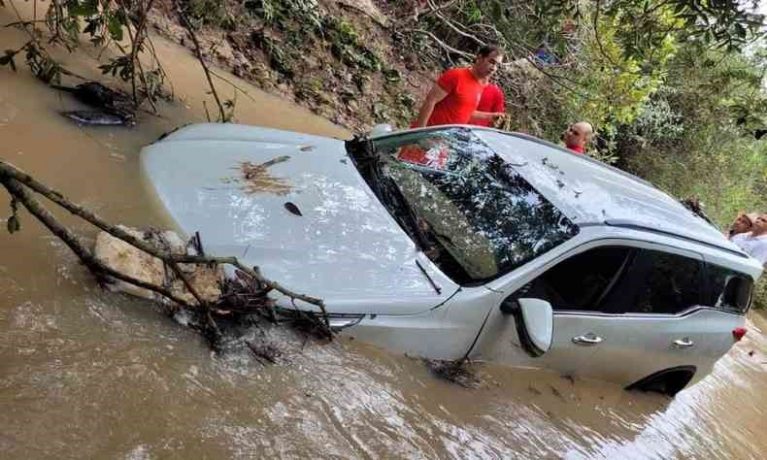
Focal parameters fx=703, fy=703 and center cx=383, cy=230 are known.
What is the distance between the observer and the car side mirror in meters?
3.24

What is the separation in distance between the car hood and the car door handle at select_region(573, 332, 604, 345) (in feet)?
3.54

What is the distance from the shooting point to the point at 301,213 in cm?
348

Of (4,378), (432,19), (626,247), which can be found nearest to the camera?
(4,378)

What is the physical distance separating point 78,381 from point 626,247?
2.95 meters

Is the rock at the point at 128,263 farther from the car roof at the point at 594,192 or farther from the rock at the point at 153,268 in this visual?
the car roof at the point at 594,192

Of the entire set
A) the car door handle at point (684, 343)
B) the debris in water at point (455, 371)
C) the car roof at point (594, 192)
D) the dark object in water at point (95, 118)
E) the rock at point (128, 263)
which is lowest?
the debris in water at point (455, 371)

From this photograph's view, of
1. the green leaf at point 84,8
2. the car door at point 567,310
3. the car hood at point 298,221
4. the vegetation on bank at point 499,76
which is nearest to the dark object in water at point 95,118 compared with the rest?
the vegetation on bank at point 499,76

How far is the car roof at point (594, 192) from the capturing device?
403cm

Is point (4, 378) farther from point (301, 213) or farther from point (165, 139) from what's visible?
point (165, 139)

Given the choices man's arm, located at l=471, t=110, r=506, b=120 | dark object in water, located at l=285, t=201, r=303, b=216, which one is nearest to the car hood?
dark object in water, located at l=285, t=201, r=303, b=216

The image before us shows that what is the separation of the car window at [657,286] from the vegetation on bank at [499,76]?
68.6 inches

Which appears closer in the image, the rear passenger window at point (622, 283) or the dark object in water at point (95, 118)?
the rear passenger window at point (622, 283)

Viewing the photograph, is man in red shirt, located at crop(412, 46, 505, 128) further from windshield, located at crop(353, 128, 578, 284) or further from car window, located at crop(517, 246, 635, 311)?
car window, located at crop(517, 246, 635, 311)

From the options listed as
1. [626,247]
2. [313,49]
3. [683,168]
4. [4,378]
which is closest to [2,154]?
Answer: [4,378]
